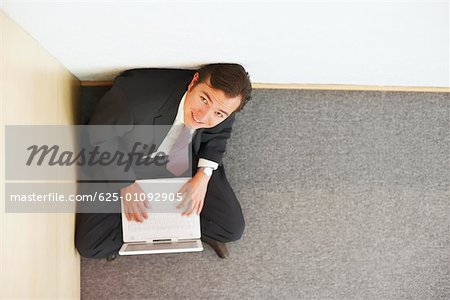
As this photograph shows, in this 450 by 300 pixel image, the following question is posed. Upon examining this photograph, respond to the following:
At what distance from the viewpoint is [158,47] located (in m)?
1.00

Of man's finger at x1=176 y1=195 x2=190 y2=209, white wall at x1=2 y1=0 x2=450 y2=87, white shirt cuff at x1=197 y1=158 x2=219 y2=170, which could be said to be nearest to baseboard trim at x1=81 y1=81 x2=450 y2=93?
white wall at x1=2 y1=0 x2=450 y2=87

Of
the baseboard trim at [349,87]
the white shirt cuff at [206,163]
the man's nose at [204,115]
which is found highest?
the baseboard trim at [349,87]

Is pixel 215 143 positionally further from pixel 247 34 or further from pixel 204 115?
pixel 247 34

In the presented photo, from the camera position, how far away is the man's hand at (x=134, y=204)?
51.1 inches

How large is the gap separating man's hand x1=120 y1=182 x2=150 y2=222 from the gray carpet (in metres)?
0.19

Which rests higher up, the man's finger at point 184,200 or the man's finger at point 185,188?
the man's finger at point 185,188

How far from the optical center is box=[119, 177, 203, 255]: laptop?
1312mm

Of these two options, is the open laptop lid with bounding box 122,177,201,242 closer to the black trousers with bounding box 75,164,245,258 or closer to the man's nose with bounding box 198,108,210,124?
the black trousers with bounding box 75,164,245,258

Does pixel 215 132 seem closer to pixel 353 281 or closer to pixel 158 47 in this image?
pixel 158 47

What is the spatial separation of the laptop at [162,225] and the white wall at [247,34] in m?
0.38

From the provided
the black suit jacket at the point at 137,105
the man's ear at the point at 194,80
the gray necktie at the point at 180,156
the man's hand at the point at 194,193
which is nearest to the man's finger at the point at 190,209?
the man's hand at the point at 194,193

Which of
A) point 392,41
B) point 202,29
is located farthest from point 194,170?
point 392,41

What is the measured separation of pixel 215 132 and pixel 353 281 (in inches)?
28.2

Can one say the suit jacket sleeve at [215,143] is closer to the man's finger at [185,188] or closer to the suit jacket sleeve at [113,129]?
the man's finger at [185,188]
